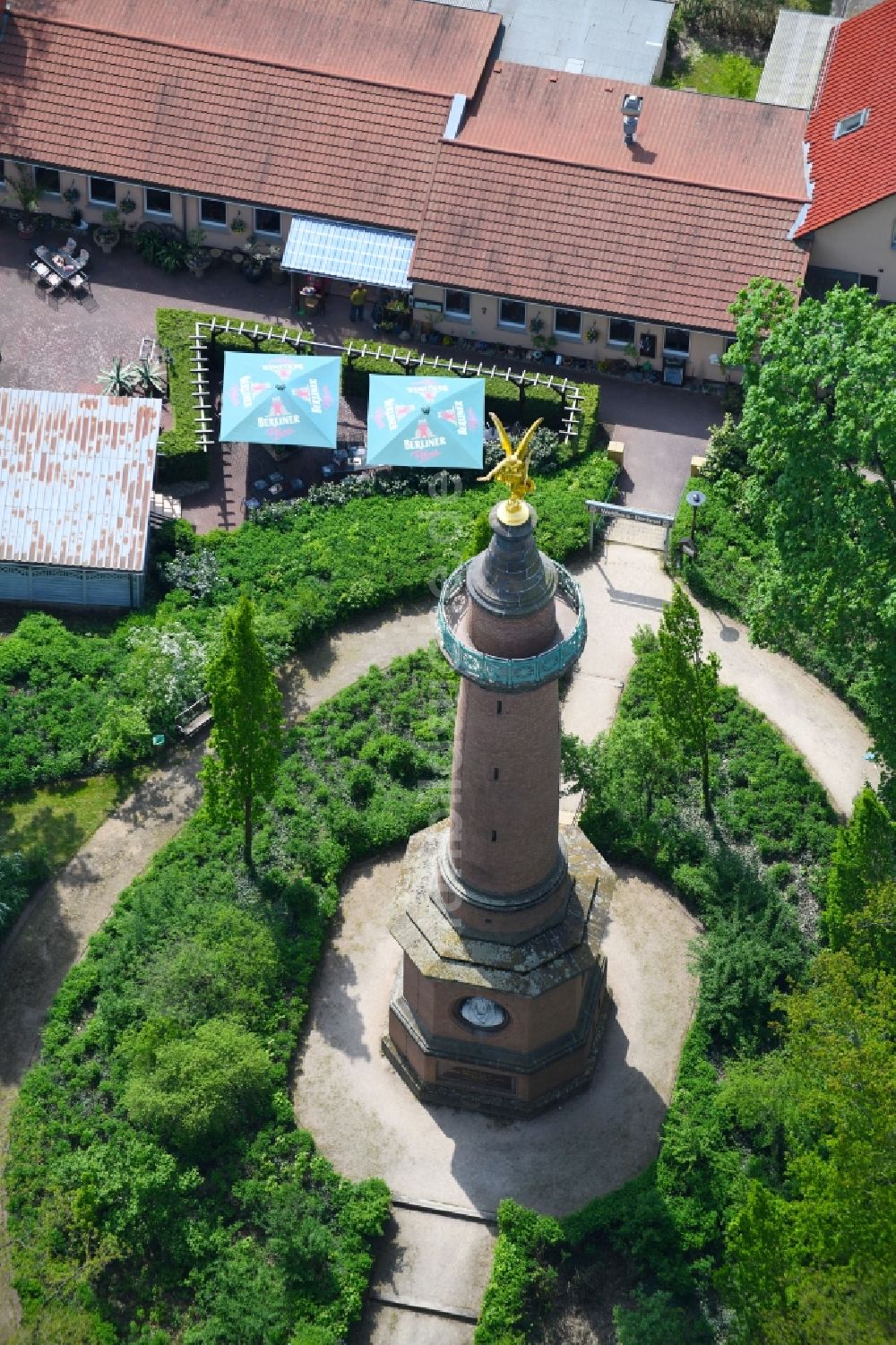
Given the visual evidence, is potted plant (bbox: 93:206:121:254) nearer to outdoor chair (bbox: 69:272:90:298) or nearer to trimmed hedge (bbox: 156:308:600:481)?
outdoor chair (bbox: 69:272:90:298)

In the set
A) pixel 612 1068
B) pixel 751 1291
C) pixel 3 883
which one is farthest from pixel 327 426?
pixel 751 1291

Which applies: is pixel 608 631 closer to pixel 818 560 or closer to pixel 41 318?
pixel 818 560

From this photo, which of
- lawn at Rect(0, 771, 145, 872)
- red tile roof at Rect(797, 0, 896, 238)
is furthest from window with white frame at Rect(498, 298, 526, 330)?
lawn at Rect(0, 771, 145, 872)

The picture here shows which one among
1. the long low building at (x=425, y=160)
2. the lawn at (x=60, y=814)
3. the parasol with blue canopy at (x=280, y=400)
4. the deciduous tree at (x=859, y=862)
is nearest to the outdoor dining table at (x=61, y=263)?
the long low building at (x=425, y=160)

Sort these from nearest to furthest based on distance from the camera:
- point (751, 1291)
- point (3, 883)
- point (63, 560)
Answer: point (751, 1291) → point (3, 883) → point (63, 560)

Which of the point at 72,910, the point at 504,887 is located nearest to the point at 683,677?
the point at 504,887

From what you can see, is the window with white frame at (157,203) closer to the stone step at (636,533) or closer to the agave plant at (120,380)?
the agave plant at (120,380)

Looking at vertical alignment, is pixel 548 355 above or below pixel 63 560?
above
